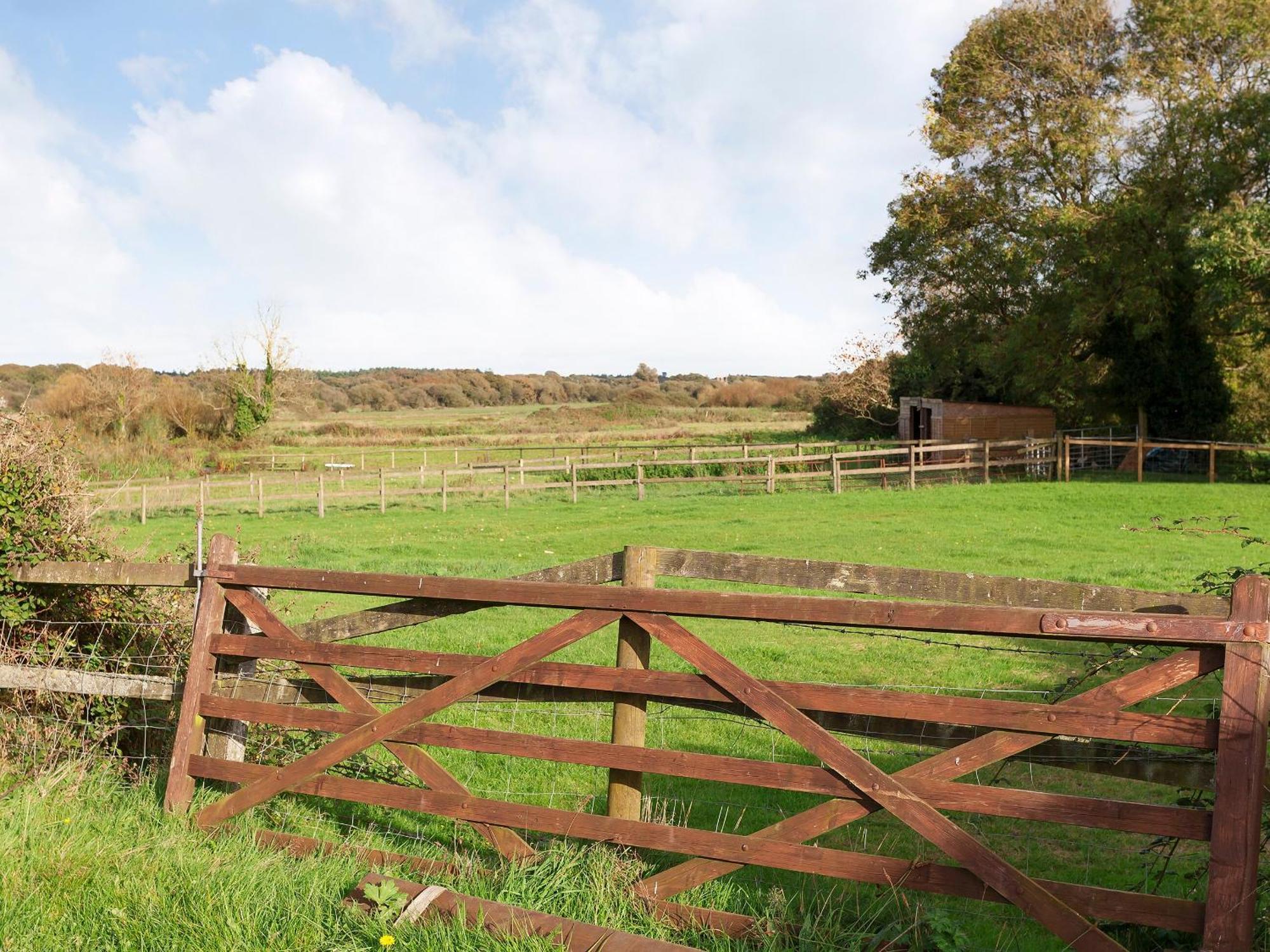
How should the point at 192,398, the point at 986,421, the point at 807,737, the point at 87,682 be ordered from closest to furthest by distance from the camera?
the point at 807,737, the point at 87,682, the point at 986,421, the point at 192,398

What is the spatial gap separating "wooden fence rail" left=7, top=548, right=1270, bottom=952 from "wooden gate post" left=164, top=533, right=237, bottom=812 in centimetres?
1

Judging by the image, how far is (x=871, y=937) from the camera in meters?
3.45

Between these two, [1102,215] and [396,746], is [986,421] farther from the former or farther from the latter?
[396,746]

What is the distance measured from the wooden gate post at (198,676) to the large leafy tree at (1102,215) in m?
24.5

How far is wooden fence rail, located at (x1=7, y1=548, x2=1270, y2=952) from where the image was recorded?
3184mm

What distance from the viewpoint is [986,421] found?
34.8 meters

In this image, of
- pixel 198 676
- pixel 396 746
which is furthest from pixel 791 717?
pixel 198 676

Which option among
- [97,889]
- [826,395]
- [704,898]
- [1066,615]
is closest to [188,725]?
[97,889]

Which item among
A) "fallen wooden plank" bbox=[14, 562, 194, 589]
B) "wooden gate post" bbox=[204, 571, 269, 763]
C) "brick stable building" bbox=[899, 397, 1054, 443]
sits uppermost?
"brick stable building" bbox=[899, 397, 1054, 443]

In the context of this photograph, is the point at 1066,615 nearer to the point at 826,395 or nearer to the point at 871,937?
the point at 871,937

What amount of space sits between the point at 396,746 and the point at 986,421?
33.4m

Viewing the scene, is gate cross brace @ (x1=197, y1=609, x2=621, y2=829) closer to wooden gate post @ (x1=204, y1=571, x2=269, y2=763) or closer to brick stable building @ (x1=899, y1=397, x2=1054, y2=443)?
wooden gate post @ (x1=204, y1=571, x2=269, y2=763)

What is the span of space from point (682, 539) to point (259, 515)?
12.4m

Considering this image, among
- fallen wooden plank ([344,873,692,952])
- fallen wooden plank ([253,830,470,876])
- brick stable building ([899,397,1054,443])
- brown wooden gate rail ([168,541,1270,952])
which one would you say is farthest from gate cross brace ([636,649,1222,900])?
brick stable building ([899,397,1054,443])
